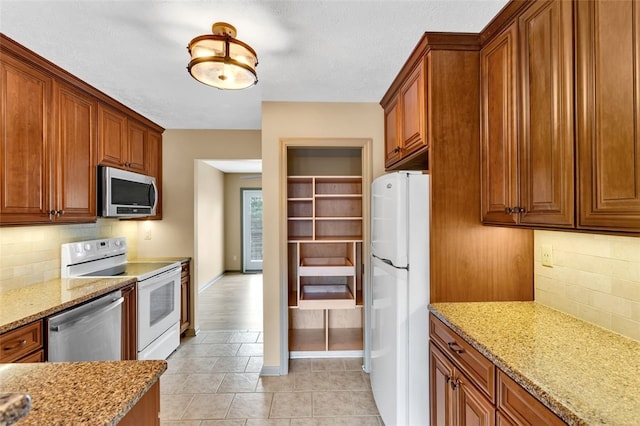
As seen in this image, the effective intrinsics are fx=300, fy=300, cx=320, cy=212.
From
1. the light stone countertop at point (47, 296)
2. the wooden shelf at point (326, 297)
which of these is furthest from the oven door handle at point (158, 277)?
the wooden shelf at point (326, 297)

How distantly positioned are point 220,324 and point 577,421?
12.7 feet

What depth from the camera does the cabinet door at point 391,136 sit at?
7.48 feet

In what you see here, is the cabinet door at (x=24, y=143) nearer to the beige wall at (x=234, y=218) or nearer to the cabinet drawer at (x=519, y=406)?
the cabinet drawer at (x=519, y=406)

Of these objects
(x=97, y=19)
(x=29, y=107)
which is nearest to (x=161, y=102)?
(x=29, y=107)

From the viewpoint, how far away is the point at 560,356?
1087 millimetres

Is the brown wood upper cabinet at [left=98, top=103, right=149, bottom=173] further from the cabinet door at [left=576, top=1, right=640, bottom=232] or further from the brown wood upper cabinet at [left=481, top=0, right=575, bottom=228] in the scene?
the cabinet door at [left=576, top=1, right=640, bottom=232]

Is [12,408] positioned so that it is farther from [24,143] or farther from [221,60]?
[24,143]

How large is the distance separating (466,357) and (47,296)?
8.04 feet

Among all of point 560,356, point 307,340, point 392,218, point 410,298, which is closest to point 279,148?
point 392,218

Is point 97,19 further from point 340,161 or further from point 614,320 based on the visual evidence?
point 614,320

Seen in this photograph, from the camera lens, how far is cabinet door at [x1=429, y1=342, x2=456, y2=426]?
144 cm

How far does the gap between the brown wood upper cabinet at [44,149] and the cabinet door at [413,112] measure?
8.04 feet

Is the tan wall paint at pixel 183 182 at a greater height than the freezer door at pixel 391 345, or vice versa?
the tan wall paint at pixel 183 182

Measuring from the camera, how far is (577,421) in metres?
0.78
